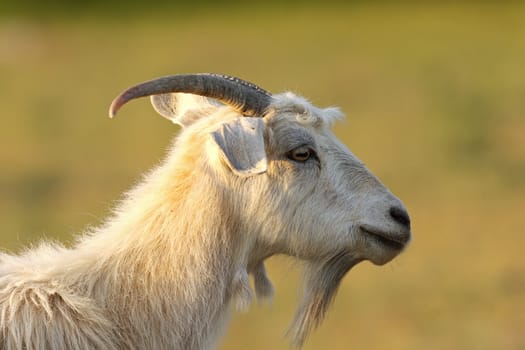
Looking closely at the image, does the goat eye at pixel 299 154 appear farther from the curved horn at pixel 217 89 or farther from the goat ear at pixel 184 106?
the goat ear at pixel 184 106

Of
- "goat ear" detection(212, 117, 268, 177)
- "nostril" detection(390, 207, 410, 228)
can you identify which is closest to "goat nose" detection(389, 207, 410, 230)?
"nostril" detection(390, 207, 410, 228)

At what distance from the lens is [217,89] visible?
602 centimetres

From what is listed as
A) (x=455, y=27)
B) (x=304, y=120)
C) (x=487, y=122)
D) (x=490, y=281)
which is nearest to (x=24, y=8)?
(x=455, y=27)

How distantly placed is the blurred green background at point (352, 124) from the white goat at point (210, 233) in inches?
16.5

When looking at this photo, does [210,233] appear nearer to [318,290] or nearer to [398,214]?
[318,290]

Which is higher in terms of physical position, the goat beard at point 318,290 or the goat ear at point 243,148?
the goat ear at point 243,148

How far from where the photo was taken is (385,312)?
12.3m

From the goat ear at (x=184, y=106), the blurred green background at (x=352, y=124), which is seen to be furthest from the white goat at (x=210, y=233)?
the blurred green background at (x=352, y=124)

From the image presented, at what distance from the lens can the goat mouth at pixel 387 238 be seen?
6.10m

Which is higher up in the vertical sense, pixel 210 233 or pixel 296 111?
pixel 296 111

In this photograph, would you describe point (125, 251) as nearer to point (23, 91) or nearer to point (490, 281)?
point (490, 281)

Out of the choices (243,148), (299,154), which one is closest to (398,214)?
A: (299,154)

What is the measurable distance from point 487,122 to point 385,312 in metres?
11.6

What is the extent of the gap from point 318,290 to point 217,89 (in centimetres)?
122
